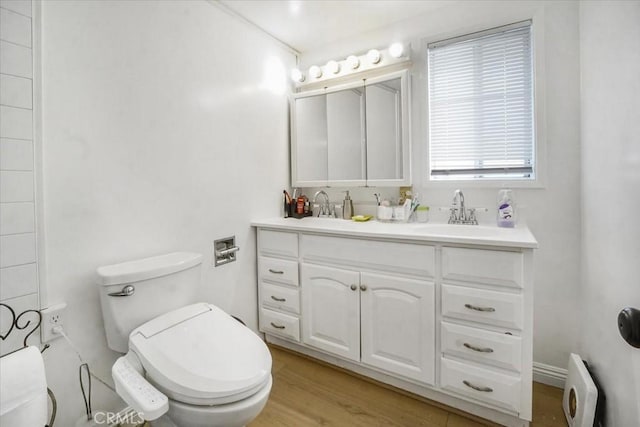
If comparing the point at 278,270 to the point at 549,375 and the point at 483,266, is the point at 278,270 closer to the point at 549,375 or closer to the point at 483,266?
the point at 483,266

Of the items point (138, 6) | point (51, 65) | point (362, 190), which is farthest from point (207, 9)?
point (362, 190)

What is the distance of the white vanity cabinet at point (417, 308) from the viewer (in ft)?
4.33

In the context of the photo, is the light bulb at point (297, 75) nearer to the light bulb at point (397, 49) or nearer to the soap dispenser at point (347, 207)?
the light bulb at point (397, 49)

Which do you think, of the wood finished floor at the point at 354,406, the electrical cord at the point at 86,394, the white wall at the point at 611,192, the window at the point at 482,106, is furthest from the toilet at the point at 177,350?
the window at the point at 482,106

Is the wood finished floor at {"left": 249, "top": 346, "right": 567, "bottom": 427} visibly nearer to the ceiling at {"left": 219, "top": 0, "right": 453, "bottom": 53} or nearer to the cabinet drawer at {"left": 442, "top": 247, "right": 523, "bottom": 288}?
the cabinet drawer at {"left": 442, "top": 247, "right": 523, "bottom": 288}

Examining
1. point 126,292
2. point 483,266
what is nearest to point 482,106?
point 483,266

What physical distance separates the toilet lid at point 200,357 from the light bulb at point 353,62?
1.85m

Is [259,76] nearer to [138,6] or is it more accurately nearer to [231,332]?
[138,6]

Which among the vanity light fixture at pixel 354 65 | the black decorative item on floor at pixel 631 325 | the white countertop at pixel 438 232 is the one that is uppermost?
the vanity light fixture at pixel 354 65

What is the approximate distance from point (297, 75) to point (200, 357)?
6.82 feet

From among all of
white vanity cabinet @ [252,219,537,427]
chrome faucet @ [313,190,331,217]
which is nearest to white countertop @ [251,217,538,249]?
white vanity cabinet @ [252,219,537,427]

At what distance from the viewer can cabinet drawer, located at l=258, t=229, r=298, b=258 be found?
193 cm

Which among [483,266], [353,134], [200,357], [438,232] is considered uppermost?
[353,134]

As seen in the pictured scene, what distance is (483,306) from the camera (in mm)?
1364
